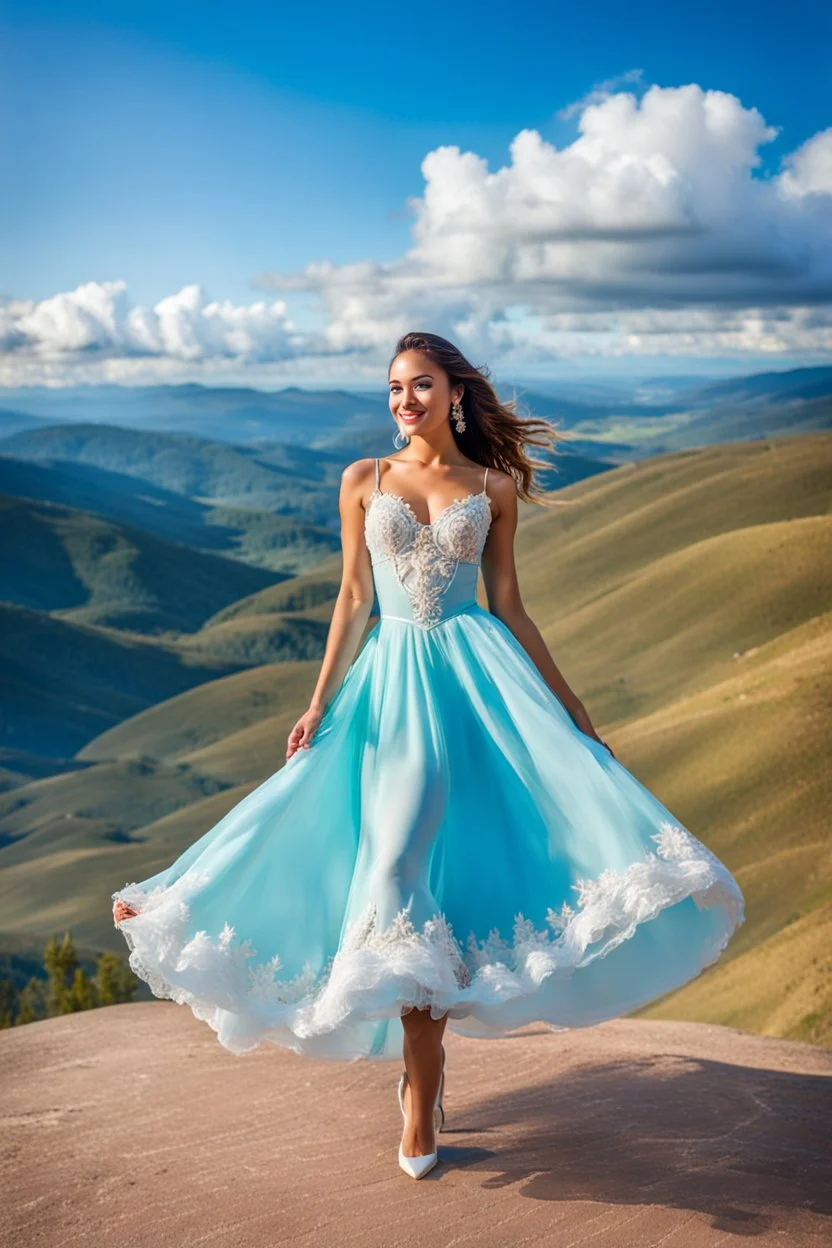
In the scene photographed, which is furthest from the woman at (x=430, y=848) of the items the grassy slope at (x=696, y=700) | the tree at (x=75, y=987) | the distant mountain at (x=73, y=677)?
the distant mountain at (x=73, y=677)

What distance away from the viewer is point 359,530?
6285 millimetres

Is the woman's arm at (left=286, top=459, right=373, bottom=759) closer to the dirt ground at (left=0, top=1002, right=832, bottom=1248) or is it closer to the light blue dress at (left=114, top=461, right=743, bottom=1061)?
the light blue dress at (left=114, top=461, right=743, bottom=1061)

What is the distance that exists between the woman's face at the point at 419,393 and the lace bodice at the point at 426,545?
0.41 meters

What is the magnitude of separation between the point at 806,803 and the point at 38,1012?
4547 centimetres

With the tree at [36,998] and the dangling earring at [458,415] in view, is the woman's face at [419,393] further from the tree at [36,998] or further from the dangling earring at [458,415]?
the tree at [36,998]

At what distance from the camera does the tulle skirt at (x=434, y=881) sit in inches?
212

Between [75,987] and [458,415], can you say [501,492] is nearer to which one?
[458,415]

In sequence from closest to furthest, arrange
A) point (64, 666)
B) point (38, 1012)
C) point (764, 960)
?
point (764, 960)
point (38, 1012)
point (64, 666)

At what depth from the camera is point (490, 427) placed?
6.51 meters

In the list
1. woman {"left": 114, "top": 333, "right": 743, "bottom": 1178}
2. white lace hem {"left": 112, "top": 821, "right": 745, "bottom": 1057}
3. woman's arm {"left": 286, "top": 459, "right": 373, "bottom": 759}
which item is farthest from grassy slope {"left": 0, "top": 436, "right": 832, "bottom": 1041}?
woman's arm {"left": 286, "top": 459, "right": 373, "bottom": 759}

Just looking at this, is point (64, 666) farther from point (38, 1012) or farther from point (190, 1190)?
point (190, 1190)

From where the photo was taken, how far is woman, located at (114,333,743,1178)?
5.41m

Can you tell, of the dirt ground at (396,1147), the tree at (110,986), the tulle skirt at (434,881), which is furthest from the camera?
the tree at (110,986)

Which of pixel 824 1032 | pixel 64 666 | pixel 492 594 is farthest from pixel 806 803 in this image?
pixel 64 666
